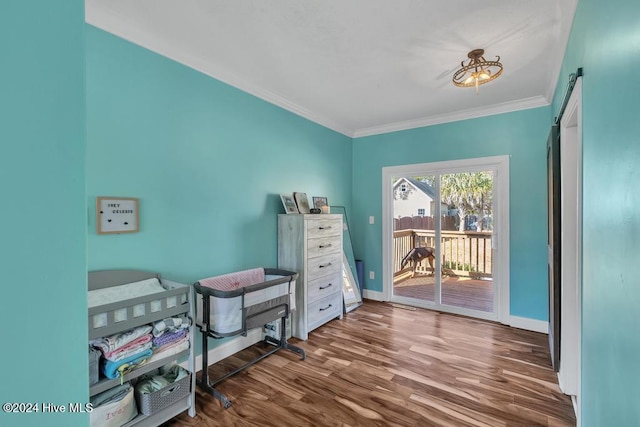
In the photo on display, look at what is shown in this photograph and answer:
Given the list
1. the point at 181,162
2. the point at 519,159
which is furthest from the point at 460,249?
the point at 181,162

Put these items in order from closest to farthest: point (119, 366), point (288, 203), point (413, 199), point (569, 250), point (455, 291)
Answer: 1. point (119, 366)
2. point (569, 250)
3. point (288, 203)
4. point (455, 291)
5. point (413, 199)

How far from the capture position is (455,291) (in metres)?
3.84

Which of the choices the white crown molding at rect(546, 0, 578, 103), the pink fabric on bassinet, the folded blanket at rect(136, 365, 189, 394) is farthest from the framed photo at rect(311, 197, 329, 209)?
the white crown molding at rect(546, 0, 578, 103)

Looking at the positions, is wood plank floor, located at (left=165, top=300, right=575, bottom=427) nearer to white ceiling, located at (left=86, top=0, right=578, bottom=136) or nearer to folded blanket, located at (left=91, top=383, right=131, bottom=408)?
folded blanket, located at (left=91, top=383, right=131, bottom=408)

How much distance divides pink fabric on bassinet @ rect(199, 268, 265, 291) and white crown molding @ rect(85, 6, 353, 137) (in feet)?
5.62

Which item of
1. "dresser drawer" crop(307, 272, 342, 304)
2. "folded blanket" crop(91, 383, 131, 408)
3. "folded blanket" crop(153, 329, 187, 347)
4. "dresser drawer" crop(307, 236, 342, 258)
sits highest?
"dresser drawer" crop(307, 236, 342, 258)

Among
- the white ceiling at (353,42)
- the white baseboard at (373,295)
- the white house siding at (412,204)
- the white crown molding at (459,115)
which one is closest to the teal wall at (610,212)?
the white ceiling at (353,42)

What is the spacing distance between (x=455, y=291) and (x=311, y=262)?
207cm

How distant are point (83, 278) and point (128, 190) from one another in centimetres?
163

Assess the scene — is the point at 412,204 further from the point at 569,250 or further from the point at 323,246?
the point at 569,250

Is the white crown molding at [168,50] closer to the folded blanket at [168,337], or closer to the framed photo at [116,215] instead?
the framed photo at [116,215]

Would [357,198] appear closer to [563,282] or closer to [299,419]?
[563,282]

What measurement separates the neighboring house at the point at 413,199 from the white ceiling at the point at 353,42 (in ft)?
3.92

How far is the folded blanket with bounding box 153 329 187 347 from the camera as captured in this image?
5.59ft
